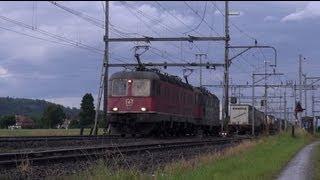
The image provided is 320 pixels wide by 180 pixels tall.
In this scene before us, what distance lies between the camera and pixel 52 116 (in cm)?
12175

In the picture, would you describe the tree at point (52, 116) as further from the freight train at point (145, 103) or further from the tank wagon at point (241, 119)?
the freight train at point (145, 103)

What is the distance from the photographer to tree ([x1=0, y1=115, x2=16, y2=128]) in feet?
383

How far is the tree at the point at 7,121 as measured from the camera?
117m

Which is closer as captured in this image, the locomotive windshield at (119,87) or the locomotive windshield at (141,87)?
the locomotive windshield at (141,87)

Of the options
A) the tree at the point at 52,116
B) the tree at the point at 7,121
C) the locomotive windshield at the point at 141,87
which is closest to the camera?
the locomotive windshield at the point at 141,87

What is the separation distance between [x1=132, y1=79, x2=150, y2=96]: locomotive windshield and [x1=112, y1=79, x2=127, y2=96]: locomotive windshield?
0.56 metres

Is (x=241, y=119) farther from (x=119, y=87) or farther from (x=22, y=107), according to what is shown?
(x=22, y=107)

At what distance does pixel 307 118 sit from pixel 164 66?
39.0 metres

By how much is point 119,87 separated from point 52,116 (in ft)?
280

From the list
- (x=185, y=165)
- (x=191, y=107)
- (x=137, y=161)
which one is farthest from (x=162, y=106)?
(x=185, y=165)

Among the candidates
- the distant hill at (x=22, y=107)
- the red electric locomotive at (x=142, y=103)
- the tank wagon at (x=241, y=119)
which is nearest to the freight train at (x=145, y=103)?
the red electric locomotive at (x=142, y=103)

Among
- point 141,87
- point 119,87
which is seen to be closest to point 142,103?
point 141,87

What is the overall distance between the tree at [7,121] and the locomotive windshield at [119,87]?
266 feet

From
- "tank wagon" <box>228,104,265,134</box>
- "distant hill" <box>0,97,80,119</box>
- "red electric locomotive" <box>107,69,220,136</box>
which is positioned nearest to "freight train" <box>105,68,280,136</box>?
"red electric locomotive" <box>107,69,220,136</box>
